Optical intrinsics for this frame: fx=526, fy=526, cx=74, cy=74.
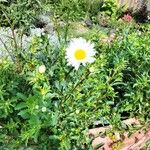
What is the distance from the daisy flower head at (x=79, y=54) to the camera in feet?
8.84

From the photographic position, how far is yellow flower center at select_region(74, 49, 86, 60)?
2.72 metres

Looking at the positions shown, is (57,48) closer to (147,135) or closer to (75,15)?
(147,135)

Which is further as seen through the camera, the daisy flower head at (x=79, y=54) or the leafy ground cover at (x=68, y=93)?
the leafy ground cover at (x=68, y=93)

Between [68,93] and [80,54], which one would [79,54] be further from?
[68,93]

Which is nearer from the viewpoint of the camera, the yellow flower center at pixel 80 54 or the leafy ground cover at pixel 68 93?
the yellow flower center at pixel 80 54

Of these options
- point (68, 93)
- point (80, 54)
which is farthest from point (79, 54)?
point (68, 93)

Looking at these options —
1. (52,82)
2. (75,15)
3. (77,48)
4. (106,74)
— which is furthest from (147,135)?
(75,15)

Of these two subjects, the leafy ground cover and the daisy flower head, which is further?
the leafy ground cover

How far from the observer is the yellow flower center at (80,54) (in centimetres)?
272

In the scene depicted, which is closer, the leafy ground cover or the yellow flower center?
the yellow flower center

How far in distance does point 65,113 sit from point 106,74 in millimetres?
509

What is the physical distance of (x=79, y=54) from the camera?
107 inches

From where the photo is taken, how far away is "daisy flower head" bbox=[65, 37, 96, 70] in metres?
2.69

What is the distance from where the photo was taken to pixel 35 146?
3.05 m
